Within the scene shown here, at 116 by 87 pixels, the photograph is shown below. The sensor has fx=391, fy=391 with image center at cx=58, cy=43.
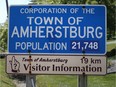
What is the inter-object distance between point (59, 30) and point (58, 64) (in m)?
0.38

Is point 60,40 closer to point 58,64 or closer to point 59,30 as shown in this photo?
point 59,30

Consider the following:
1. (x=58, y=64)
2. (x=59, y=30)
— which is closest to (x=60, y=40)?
(x=59, y=30)

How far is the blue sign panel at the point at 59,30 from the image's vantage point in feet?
14.3

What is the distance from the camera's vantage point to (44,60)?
173 inches

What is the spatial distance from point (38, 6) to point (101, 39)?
0.80m

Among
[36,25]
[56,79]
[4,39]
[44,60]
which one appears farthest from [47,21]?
[4,39]

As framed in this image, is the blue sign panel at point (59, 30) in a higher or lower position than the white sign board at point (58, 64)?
higher

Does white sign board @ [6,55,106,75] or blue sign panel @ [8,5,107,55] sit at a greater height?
blue sign panel @ [8,5,107,55]

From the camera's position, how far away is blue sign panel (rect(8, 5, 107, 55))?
4371mm

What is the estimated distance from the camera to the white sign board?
171 inches

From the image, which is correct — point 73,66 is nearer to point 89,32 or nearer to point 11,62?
point 89,32

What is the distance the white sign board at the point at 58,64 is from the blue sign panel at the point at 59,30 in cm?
7

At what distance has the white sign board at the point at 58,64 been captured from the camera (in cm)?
435

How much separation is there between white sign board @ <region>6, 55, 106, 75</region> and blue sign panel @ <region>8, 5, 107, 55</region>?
0.07 meters
